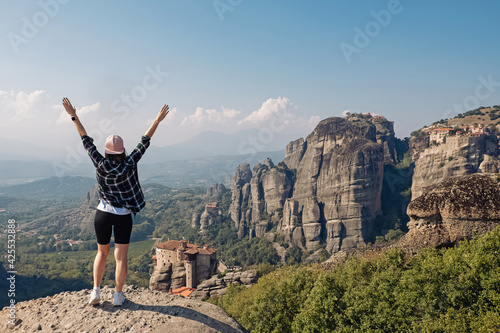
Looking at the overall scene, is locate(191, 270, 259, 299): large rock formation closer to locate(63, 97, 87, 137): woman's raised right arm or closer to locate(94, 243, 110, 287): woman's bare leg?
locate(94, 243, 110, 287): woman's bare leg

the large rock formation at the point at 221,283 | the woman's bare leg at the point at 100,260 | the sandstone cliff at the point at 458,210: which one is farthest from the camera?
the large rock formation at the point at 221,283

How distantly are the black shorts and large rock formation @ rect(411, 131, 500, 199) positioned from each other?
2944 inches

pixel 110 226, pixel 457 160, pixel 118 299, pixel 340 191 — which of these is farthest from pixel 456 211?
pixel 340 191

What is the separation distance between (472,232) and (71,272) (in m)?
88.8

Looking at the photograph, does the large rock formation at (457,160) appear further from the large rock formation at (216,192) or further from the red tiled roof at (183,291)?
the large rock formation at (216,192)

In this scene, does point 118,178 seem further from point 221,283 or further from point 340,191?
point 340,191

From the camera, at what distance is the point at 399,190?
3625 inches

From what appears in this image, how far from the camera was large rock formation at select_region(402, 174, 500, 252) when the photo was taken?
54.5 feet

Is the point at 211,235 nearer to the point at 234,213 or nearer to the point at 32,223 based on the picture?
the point at 234,213

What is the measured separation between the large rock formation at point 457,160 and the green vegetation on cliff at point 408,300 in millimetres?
62776

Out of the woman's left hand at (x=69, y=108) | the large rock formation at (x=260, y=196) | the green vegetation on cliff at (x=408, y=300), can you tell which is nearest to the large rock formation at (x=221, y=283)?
the green vegetation on cliff at (x=408, y=300)

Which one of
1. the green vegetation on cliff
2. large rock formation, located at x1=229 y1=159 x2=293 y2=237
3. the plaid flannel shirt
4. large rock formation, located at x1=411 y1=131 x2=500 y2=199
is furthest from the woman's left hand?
large rock formation, located at x1=229 y1=159 x2=293 y2=237

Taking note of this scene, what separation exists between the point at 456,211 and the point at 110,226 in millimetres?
18158

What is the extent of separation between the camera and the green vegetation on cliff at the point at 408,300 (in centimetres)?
1098
